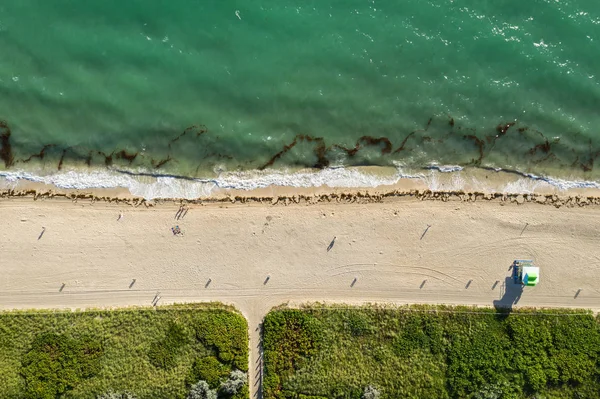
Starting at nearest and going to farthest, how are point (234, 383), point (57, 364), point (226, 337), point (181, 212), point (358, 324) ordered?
point (234, 383)
point (57, 364)
point (226, 337)
point (358, 324)
point (181, 212)

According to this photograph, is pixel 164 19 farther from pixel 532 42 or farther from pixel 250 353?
pixel 532 42

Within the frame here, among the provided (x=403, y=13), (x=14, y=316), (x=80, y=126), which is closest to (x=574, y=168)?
(x=403, y=13)

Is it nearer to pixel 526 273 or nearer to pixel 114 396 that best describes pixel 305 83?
pixel 526 273

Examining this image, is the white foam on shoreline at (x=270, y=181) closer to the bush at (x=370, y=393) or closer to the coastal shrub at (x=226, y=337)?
the coastal shrub at (x=226, y=337)

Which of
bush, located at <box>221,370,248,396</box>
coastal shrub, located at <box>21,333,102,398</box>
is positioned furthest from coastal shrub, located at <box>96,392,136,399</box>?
bush, located at <box>221,370,248,396</box>

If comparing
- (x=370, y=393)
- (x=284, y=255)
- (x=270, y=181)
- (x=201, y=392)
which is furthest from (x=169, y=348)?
(x=370, y=393)

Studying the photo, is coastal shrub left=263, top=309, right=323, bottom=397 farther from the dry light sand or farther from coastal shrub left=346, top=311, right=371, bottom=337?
coastal shrub left=346, top=311, right=371, bottom=337

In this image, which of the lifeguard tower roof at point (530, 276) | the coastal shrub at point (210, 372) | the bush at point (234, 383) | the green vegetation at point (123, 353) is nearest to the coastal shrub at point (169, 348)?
the green vegetation at point (123, 353)
